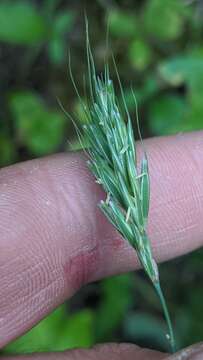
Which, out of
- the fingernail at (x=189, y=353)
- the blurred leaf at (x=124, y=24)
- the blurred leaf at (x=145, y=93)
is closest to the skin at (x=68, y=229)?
the fingernail at (x=189, y=353)

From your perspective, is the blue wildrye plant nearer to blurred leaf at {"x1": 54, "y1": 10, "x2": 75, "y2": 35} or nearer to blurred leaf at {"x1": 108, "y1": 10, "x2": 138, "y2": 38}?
blurred leaf at {"x1": 108, "y1": 10, "x2": 138, "y2": 38}

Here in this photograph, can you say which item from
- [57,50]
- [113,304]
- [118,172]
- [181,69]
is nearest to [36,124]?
[57,50]

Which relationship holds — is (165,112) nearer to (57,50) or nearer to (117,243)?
(57,50)

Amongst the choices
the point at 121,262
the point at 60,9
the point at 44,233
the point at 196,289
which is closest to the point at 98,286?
the point at 196,289

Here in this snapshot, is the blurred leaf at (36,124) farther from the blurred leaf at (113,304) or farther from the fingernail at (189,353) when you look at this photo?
the fingernail at (189,353)

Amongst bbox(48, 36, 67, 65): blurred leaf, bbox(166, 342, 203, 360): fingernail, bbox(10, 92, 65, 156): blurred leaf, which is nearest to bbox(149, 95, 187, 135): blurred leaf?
bbox(10, 92, 65, 156): blurred leaf

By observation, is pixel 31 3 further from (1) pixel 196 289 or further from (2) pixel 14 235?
(2) pixel 14 235
